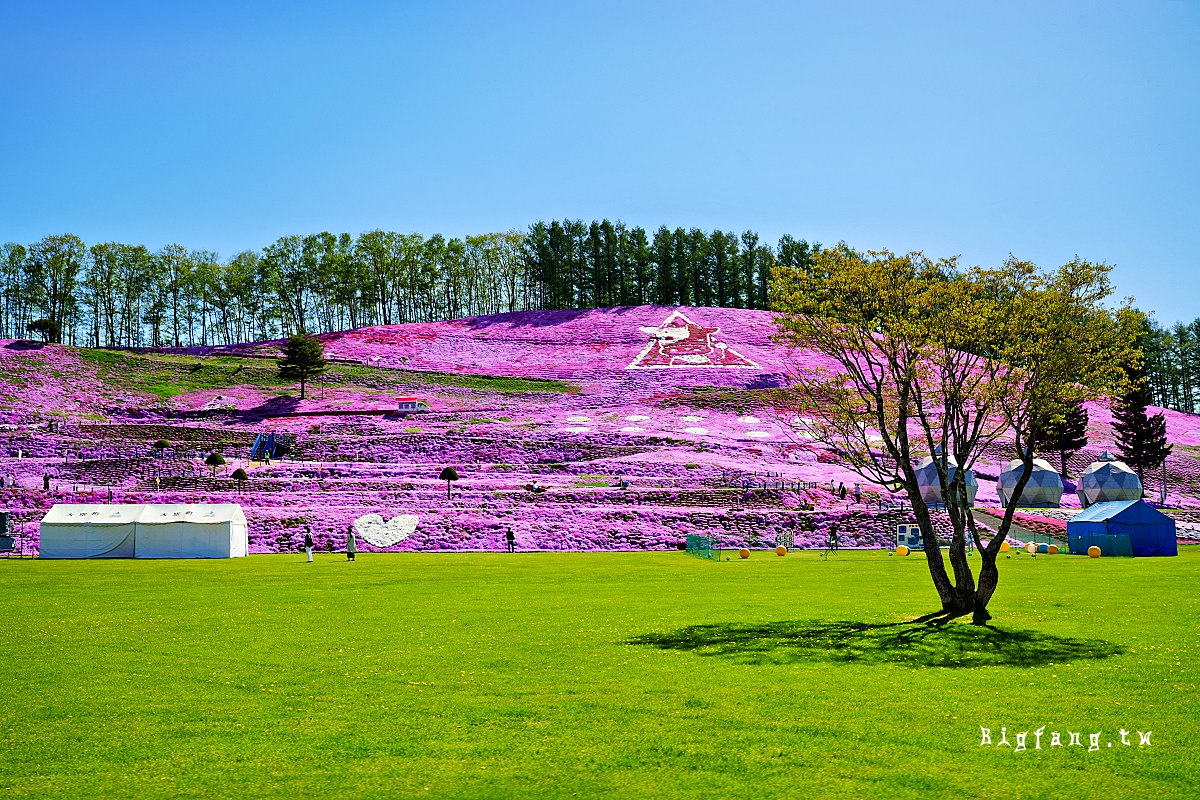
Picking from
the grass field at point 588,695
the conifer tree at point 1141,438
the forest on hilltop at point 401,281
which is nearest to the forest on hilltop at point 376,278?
the forest on hilltop at point 401,281

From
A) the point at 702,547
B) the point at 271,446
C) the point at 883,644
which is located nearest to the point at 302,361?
the point at 271,446

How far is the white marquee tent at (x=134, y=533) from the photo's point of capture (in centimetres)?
4097

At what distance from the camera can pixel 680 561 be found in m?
39.6

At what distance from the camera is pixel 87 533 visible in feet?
135

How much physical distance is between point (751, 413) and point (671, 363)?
19.3m

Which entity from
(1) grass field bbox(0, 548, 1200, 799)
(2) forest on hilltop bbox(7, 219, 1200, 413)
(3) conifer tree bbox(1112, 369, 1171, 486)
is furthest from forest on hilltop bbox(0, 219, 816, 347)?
(1) grass field bbox(0, 548, 1200, 799)

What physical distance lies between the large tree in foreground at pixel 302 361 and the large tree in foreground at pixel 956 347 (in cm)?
7600

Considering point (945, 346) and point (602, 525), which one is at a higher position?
point (945, 346)

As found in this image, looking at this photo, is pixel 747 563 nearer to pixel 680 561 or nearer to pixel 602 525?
pixel 680 561

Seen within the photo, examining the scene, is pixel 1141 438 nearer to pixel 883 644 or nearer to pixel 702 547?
pixel 702 547

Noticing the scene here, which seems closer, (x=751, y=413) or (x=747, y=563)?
(x=747, y=563)

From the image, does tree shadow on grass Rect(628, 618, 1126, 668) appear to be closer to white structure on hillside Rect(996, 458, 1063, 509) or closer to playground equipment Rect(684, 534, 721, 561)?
playground equipment Rect(684, 534, 721, 561)

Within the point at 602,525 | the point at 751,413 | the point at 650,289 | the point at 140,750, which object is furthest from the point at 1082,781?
the point at 650,289

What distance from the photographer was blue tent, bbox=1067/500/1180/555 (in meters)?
43.4
